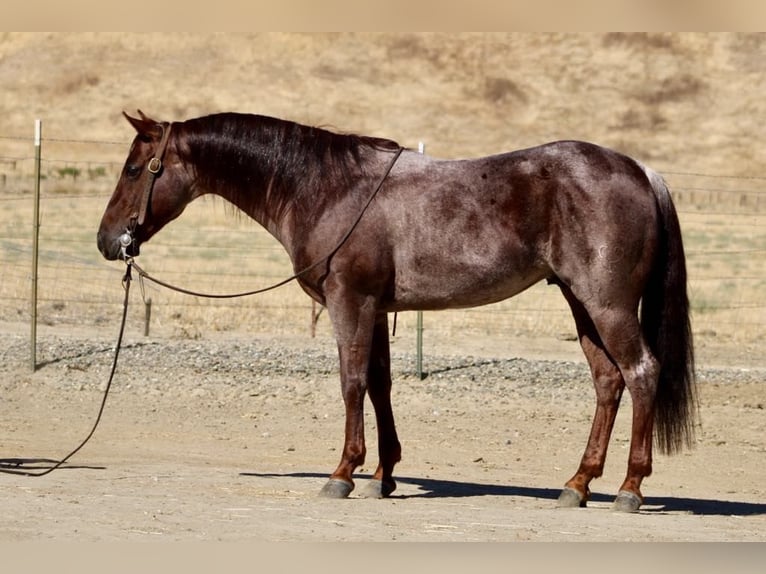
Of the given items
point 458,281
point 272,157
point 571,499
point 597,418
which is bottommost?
point 571,499

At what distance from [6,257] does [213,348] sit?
826 centimetres

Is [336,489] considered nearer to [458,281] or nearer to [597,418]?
[458,281]

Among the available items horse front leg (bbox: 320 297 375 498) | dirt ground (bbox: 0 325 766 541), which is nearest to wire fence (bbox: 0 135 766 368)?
dirt ground (bbox: 0 325 766 541)

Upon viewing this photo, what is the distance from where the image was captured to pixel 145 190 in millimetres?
8320

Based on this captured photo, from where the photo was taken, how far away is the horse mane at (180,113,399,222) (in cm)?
821

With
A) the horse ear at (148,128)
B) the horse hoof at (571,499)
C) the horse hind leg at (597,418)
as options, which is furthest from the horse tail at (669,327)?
the horse ear at (148,128)

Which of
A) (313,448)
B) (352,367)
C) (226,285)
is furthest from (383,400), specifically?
(226,285)

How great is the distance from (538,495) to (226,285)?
11715mm

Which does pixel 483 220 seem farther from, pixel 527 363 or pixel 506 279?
pixel 527 363

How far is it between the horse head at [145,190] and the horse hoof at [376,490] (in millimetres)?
2044

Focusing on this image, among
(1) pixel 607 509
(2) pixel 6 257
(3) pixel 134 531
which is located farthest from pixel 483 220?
(2) pixel 6 257

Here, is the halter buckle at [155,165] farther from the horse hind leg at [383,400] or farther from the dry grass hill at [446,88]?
the dry grass hill at [446,88]

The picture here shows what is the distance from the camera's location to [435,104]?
49219 millimetres

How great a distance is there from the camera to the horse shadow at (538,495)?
8578 mm
